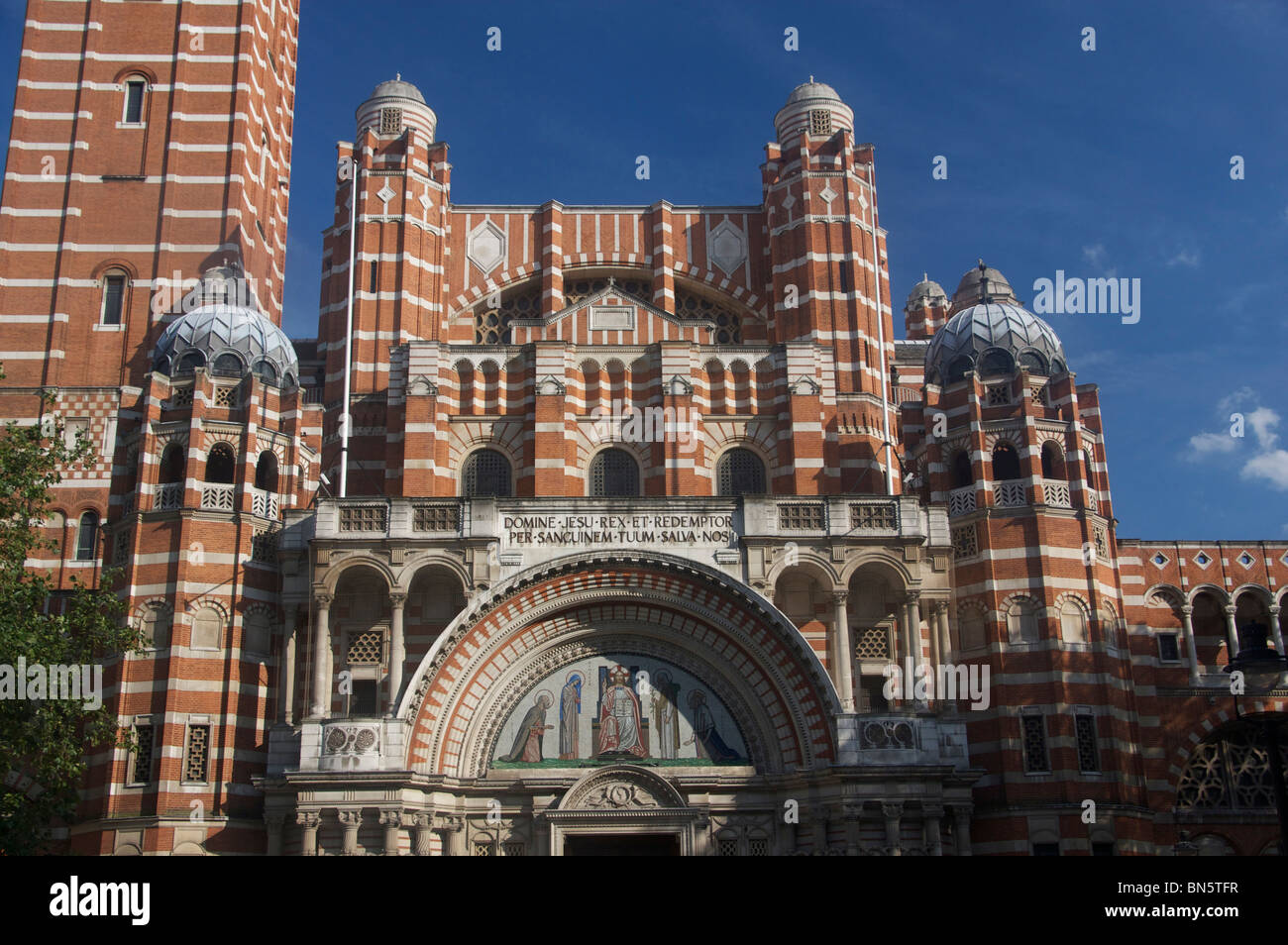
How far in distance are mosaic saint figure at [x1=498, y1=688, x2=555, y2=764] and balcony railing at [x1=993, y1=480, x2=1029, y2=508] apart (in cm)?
1437

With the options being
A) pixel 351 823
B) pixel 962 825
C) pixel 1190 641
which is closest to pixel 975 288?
pixel 1190 641

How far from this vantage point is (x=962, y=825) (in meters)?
34.8

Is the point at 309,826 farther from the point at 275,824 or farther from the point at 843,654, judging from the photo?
the point at 843,654

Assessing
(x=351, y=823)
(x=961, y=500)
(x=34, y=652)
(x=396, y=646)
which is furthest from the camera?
(x=961, y=500)

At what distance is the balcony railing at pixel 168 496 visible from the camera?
38.5 metres

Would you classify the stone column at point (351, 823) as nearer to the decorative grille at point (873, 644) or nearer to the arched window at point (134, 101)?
the decorative grille at point (873, 644)

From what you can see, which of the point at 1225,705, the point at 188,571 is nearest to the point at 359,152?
the point at 188,571

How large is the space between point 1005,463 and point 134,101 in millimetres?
→ 32680

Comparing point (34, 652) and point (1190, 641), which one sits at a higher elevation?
point (1190, 641)

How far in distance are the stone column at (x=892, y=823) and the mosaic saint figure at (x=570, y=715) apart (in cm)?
820

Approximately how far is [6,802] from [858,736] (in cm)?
1992

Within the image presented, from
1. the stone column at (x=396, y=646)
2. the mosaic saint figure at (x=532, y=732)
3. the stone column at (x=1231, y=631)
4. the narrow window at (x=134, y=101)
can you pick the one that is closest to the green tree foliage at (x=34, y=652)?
the stone column at (x=396, y=646)

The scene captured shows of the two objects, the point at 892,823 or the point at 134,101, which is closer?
the point at 892,823
